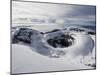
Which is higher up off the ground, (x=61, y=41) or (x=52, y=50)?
(x=61, y=41)

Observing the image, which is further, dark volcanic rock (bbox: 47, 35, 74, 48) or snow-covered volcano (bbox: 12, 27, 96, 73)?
dark volcanic rock (bbox: 47, 35, 74, 48)

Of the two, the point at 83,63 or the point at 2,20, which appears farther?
the point at 83,63

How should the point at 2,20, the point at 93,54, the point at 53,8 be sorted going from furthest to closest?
the point at 93,54, the point at 53,8, the point at 2,20

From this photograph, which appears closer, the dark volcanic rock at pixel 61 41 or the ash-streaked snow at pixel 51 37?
the ash-streaked snow at pixel 51 37

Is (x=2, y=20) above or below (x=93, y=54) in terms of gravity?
above

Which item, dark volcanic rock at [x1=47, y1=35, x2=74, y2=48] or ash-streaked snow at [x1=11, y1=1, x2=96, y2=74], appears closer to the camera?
ash-streaked snow at [x1=11, y1=1, x2=96, y2=74]

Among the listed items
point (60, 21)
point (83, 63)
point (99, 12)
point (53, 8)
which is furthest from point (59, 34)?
point (99, 12)

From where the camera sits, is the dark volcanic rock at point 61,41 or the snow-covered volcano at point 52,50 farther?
the dark volcanic rock at point 61,41

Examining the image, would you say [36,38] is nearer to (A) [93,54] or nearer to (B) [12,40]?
(B) [12,40]
